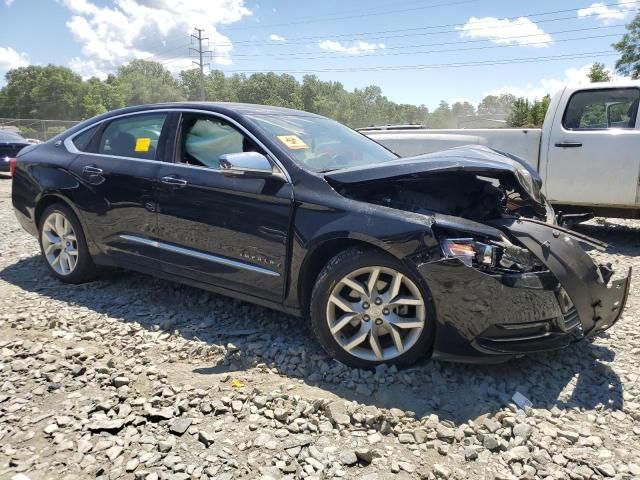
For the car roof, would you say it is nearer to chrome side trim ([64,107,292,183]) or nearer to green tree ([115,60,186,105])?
chrome side trim ([64,107,292,183])

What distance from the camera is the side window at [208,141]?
12.2ft

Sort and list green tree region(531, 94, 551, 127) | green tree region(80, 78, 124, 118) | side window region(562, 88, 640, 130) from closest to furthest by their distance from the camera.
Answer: side window region(562, 88, 640, 130) → green tree region(531, 94, 551, 127) → green tree region(80, 78, 124, 118)

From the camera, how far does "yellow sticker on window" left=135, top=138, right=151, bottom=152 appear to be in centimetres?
412

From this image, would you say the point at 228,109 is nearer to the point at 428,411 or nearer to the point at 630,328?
the point at 428,411

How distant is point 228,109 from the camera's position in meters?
3.83

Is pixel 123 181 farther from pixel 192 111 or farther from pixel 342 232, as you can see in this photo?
pixel 342 232

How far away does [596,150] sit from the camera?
629 centimetres

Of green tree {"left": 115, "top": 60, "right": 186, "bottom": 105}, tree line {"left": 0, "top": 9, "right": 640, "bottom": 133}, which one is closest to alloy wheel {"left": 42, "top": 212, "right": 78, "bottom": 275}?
tree line {"left": 0, "top": 9, "right": 640, "bottom": 133}

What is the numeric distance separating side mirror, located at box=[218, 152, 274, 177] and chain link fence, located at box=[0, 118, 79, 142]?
3365 centimetres

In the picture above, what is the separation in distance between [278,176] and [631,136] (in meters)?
4.92

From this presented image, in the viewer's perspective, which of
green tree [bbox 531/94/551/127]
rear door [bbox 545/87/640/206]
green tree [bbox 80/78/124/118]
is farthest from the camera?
green tree [bbox 80/78/124/118]

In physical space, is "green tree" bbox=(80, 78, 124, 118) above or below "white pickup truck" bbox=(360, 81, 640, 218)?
above

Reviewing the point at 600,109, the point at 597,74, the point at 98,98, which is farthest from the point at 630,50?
the point at 98,98

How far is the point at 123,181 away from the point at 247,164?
137 centimetres
